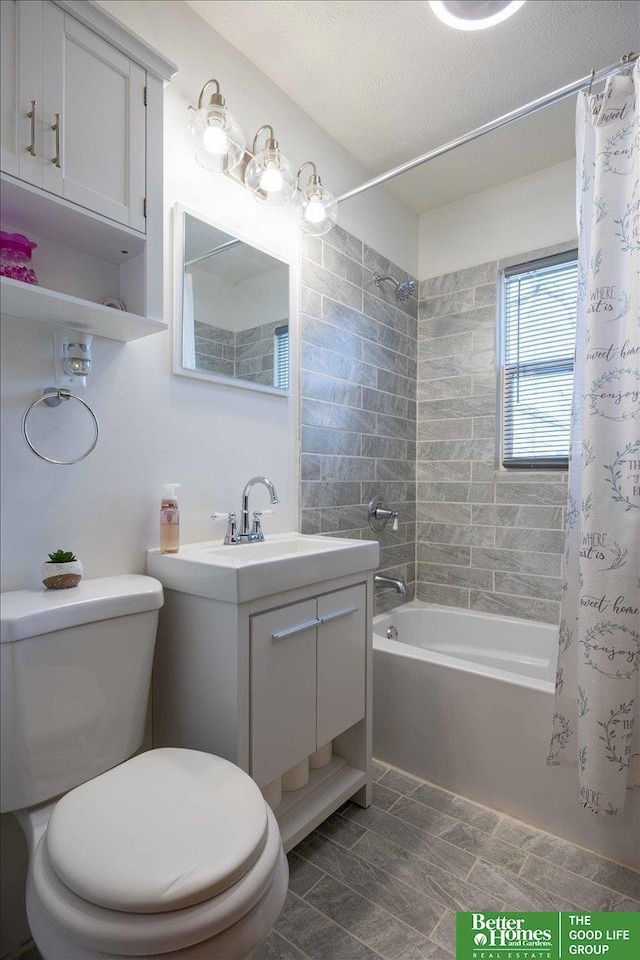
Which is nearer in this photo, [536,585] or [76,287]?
[76,287]

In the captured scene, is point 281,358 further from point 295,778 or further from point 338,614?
point 295,778

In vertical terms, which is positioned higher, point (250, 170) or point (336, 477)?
point (250, 170)

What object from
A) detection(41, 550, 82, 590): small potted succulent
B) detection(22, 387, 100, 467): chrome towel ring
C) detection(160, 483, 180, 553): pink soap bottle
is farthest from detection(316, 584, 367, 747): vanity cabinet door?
detection(22, 387, 100, 467): chrome towel ring

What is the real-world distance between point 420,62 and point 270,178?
74 centimetres

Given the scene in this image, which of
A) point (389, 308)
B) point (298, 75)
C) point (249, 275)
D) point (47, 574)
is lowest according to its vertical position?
point (47, 574)

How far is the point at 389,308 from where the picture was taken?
8.55 feet

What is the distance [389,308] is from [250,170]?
44.1 inches

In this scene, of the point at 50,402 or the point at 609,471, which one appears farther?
the point at 609,471

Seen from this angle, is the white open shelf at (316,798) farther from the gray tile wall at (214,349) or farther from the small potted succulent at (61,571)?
the gray tile wall at (214,349)

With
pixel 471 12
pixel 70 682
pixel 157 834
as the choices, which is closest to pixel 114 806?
pixel 157 834

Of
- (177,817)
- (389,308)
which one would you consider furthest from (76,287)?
(389,308)

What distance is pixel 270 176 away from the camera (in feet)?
5.53

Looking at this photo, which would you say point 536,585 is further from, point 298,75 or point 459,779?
point 298,75

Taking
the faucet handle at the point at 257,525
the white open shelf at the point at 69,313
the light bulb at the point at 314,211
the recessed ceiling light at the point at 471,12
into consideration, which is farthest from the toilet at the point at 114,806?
the recessed ceiling light at the point at 471,12
